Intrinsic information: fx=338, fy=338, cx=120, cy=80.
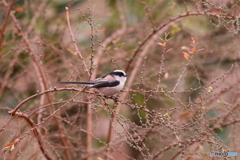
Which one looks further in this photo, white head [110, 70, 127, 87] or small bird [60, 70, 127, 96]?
white head [110, 70, 127, 87]

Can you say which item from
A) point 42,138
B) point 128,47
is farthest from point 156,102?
point 42,138

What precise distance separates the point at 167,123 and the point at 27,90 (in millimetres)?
4707

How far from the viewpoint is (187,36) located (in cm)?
758

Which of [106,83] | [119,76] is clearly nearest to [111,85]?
[106,83]

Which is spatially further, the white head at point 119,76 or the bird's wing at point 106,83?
the white head at point 119,76

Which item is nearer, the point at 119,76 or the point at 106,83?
the point at 106,83

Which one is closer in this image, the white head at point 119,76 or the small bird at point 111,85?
the small bird at point 111,85

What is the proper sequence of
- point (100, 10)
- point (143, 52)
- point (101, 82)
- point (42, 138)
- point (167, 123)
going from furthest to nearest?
point (143, 52) → point (100, 10) → point (101, 82) → point (42, 138) → point (167, 123)

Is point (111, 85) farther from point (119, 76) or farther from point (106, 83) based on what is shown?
point (119, 76)

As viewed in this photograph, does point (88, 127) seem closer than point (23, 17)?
Yes

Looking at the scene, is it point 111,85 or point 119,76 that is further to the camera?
point 119,76

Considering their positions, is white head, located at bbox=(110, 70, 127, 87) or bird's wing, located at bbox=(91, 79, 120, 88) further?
white head, located at bbox=(110, 70, 127, 87)

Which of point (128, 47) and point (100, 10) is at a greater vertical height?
point (100, 10)

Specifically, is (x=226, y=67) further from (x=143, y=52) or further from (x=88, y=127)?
(x=88, y=127)
